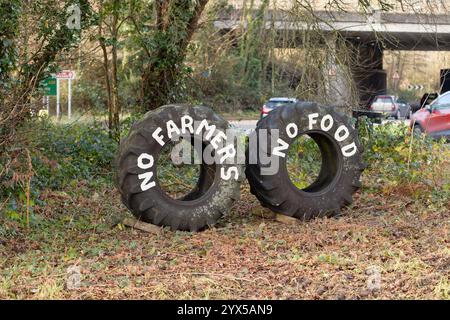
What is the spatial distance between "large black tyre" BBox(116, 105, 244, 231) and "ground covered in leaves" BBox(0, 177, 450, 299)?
191mm

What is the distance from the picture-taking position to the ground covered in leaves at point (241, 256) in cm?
645

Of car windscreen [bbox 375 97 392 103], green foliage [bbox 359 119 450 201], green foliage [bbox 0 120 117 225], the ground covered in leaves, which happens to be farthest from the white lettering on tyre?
car windscreen [bbox 375 97 392 103]

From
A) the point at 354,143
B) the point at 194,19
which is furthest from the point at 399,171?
the point at 194,19

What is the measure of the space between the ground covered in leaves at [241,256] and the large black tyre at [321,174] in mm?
249

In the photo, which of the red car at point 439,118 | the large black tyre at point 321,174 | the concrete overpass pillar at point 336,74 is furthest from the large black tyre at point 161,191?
the red car at point 439,118

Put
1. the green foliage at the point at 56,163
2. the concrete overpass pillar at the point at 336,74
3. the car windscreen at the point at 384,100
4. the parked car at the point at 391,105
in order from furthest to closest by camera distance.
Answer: the car windscreen at the point at 384,100 → the parked car at the point at 391,105 → the concrete overpass pillar at the point at 336,74 → the green foliage at the point at 56,163

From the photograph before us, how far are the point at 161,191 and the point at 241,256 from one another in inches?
77.4

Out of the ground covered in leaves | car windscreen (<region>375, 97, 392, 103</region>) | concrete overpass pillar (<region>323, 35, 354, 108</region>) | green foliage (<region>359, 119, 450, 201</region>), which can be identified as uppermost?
concrete overpass pillar (<region>323, 35, 354, 108</region>)

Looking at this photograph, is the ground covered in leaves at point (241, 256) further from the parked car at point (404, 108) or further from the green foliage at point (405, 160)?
the parked car at point (404, 108)

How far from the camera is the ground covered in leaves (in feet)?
21.2

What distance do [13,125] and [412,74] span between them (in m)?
55.6

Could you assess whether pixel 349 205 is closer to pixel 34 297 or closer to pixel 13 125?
pixel 13 125

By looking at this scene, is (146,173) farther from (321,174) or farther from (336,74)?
(336,74)

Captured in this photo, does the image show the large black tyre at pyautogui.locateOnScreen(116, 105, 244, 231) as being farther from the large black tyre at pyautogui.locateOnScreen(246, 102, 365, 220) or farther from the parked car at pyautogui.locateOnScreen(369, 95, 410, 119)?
the parked car at pyautogui.locateOnScreen(369, 95, 410, 119)
